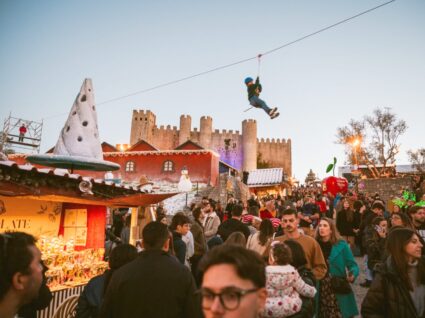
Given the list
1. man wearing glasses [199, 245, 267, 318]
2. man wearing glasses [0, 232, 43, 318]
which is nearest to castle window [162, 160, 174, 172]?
man wearing glasses [0, 232, 43, 318]

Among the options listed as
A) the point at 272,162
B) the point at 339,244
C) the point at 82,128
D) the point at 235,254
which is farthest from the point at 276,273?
the point at 272,162

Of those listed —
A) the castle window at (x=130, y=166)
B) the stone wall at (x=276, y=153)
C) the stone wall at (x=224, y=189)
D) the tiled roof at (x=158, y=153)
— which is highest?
the stone wall at (x=276, y=153)

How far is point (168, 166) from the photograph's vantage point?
27.2 meters

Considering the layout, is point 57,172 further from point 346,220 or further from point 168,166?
point 168,166

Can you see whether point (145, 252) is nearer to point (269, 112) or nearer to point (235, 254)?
point (235, 254)

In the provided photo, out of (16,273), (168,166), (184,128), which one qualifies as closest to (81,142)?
(16,273)

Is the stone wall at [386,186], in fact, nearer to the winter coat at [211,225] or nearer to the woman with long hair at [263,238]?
the winter coat at [211,225]

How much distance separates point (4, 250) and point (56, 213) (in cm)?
589

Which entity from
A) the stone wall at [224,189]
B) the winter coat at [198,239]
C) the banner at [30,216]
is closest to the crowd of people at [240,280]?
the winter coat at [198,239]

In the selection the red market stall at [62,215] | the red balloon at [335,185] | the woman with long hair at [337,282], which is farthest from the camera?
the red balloon at [335,185]

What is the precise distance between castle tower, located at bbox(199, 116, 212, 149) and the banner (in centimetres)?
4730

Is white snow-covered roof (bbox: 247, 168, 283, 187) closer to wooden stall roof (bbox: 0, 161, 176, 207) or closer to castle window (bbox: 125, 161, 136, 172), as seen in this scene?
castle window (bbox: 125, 161, 136, 172)

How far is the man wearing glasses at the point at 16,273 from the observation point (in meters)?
1.64

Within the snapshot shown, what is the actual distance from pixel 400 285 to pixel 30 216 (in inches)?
262
